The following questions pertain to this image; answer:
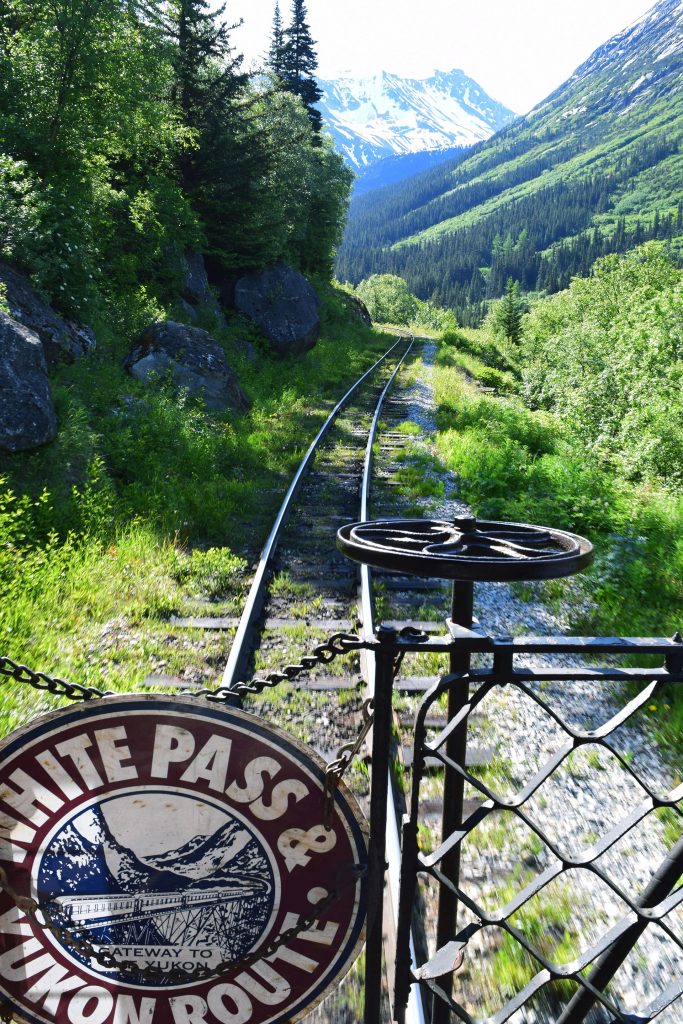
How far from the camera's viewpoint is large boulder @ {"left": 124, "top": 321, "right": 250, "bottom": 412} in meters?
12.3

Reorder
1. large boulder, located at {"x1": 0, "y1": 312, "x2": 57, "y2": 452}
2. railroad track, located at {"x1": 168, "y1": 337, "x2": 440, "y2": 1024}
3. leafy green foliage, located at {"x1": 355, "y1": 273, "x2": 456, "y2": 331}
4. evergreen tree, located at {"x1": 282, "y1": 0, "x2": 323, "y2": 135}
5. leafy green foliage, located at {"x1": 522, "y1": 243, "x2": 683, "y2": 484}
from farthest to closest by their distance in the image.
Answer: leafy green foliage, located at {"x1": 355, "y1": 273, "x2": 456, "y2": 331} < evergreen tree, located at {"x1": 282, "y1": 0, "x2": 323, "y2": 135} < leafy green foliage, located at {"x1": 522, "y1": 243, "x2": 683, "y2": 484} < large boulder, located at {"x1": 0, "y1": 312, "x2": 57, "y2": 452} < railroad track, located at {"x1": 168, "y1": 337, "x2": 440, "y2": 1024}

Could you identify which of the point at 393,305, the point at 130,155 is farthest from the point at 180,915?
the point at 393,305

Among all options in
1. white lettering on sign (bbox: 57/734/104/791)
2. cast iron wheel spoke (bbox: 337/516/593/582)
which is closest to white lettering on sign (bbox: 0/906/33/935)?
white lettering on sign (bbox: 57/734/104/791)

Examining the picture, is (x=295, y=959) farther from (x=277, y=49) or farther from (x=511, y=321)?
(x=511, y=321)

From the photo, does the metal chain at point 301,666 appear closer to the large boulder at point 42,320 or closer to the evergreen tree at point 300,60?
the large boulder at point 42,320

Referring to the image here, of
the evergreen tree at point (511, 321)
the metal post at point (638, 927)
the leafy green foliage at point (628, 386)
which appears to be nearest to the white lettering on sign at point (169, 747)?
the metal post at point (638, 927)

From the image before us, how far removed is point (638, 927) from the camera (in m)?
1.73

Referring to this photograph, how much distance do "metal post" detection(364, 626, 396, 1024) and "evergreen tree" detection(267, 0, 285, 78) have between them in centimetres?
4124

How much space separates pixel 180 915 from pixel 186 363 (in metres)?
12.0

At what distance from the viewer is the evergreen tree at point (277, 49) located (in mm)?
35750

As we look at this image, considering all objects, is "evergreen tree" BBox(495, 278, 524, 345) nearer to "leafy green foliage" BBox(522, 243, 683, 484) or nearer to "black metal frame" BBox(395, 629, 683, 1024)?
"leafy green foliage" BBox(522, 243, 683, 484)

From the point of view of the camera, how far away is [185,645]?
17.0 ft

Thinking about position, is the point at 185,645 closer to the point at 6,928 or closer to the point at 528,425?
the point at 6,928

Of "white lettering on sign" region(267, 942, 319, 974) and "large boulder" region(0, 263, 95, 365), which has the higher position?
"large boulder" region(0, 263, 95, 365)
